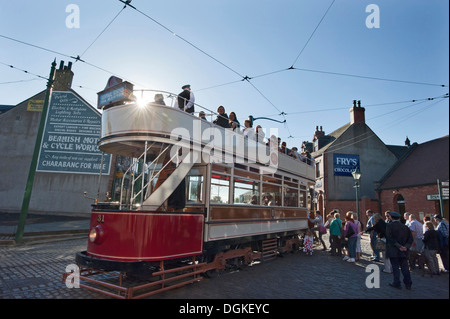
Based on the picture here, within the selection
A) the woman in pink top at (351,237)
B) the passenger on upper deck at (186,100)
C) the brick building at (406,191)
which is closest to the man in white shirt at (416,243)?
the woman in pink top at (351,237)

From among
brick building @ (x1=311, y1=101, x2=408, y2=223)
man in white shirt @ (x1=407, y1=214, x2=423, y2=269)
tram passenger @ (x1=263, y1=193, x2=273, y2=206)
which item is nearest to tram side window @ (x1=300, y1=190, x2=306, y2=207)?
tram passenger @ (x1=263, y1=193, x2=273, y2=206)

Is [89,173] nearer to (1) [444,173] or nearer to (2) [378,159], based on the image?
(1) [444,173]

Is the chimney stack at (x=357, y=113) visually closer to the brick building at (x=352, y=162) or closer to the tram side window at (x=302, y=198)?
the brick building at (x=352, y=162)

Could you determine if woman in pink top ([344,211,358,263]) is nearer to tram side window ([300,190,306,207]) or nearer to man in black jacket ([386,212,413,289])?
tram side window ([300,190,306,207])

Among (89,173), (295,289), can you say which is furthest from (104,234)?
(89,173)

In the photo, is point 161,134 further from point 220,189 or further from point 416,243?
point 416,243

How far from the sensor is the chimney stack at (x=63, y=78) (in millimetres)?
19906

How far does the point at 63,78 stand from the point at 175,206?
19561 mm

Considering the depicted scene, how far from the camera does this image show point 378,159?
27.0 m

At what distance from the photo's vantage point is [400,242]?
5.68 m

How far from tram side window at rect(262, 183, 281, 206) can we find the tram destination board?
45.5 feet

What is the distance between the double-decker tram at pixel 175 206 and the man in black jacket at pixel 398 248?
10.5 ft

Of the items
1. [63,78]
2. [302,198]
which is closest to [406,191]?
[302,198]

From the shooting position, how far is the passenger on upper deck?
20.2ft
